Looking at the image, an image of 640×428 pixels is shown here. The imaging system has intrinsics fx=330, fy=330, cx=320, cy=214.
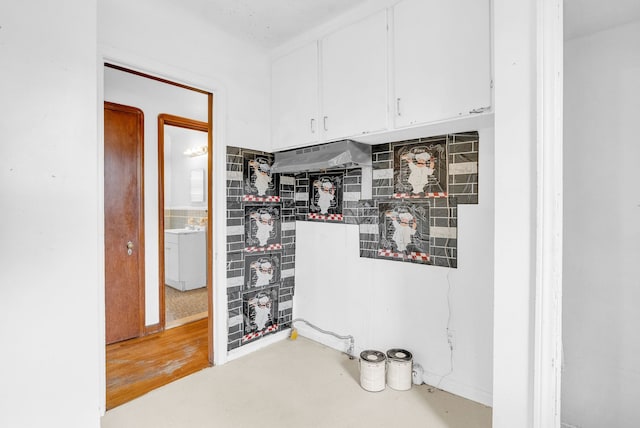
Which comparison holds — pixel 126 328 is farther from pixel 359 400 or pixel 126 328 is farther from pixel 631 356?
pixel 631 356

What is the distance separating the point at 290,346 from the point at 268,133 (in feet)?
6.11

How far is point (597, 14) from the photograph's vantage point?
161 centimetres

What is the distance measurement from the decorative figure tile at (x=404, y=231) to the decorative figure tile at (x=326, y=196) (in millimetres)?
412

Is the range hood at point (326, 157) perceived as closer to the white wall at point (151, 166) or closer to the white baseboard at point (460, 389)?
the white wall at point (151, 166)

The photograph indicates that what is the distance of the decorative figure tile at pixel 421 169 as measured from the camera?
7.25 feet

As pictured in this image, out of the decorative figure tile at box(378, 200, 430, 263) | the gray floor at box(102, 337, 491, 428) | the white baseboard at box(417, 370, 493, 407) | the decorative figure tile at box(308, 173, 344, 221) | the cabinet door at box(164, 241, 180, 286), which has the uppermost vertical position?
the decorative figure tile at box(308, 173, 344, 221)

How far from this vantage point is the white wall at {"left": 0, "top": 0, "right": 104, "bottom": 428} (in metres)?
1.20

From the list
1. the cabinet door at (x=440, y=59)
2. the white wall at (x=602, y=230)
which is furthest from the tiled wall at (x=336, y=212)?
the white wall at (x=602, y=230)

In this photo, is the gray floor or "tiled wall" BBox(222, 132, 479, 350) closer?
the gray floor

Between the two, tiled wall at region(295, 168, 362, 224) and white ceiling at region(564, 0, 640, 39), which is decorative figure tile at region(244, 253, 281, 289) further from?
white ceiling at region(564, 0, 640, 39)

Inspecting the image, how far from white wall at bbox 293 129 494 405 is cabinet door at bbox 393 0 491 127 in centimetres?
37

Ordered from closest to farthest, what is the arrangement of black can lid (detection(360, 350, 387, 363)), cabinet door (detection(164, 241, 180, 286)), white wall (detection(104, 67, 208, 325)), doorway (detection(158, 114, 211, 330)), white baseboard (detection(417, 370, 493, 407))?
white baseboard (detection(417, 370, 493, 407)) < black can lid (detection(360, 350, 387, 363)) < white wall (detection(104, 67, 208, 325)) < doorway (detection(158, 114, 211, 330)) < cabinet door (detection(164, 241, 180, 286))

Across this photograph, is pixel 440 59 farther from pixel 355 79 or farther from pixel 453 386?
pixel 453 386

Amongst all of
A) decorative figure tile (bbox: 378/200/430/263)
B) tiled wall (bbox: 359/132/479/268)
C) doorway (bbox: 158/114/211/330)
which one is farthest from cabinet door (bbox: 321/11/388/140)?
doorway (bbox: 158/114/211/330)
